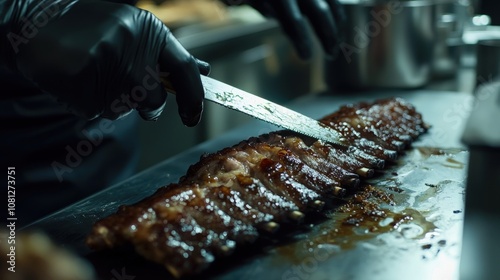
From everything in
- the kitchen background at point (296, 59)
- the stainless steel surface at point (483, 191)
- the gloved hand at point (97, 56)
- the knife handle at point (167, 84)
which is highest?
the gloved hand at point (97, 56)

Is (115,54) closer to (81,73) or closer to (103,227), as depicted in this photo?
(81,73)

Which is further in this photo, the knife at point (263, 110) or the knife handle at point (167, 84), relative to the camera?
the knife at point (263, 110)

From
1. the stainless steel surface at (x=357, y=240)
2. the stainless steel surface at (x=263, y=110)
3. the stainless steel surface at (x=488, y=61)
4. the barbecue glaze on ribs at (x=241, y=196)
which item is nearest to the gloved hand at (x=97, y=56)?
the stainless steel surface at (x=263, y=110)

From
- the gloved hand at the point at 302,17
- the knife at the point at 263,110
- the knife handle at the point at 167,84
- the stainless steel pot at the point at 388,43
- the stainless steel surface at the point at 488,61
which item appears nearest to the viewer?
the knife handle at the point at 167,84

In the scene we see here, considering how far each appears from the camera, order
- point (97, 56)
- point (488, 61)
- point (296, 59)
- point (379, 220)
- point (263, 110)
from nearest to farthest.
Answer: point (97, 56)
point (379, 220)
point (263, 110)
point (488, 61)
point (296, 59)

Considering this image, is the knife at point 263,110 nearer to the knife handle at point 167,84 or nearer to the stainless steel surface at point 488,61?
the knife handle at point 167,84

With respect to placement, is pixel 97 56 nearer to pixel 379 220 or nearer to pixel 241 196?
pixel 241 196

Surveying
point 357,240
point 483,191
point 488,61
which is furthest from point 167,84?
point 488,61
